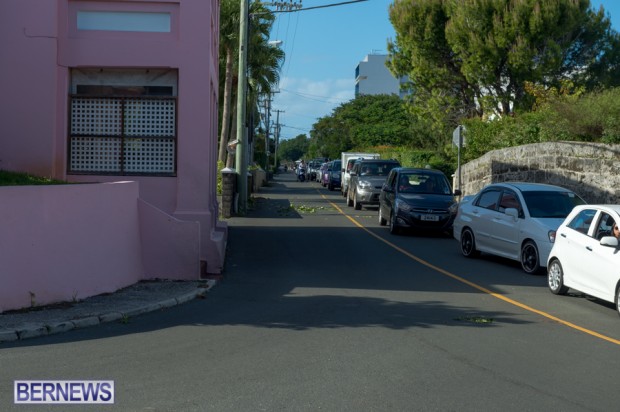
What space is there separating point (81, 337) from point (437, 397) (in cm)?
444

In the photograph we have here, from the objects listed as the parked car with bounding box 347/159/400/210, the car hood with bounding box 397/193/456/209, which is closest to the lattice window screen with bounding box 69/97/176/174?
the car hood with bounding box 397/193/456/209

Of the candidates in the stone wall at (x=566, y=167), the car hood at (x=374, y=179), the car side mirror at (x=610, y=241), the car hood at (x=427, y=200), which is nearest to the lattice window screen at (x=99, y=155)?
the car side mirror at (x=610, y=241)

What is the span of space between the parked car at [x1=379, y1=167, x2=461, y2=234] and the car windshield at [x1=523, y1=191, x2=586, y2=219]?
18.5 ft

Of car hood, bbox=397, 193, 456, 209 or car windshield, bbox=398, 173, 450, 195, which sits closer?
car hood, bbox=397, 193, 456, 209

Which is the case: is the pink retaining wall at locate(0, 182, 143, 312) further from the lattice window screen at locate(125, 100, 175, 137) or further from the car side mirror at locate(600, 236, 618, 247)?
the car side mirror at locate(600, 236, 618, 247)

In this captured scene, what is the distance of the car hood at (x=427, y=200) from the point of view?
21703 millimetres

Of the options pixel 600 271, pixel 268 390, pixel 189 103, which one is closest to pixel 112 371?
pixel 268 390

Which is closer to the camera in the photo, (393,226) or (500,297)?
(500,297)

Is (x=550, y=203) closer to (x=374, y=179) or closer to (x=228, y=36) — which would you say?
(x=374, y=179)

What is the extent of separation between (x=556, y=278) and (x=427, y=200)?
9341mm

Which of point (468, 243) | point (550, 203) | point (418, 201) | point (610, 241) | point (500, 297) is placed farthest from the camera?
point (418, 201)

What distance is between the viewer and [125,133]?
591 inches

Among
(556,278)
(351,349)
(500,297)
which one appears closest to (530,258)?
Answer: (556,278)

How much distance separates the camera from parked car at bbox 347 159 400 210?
30859mm
